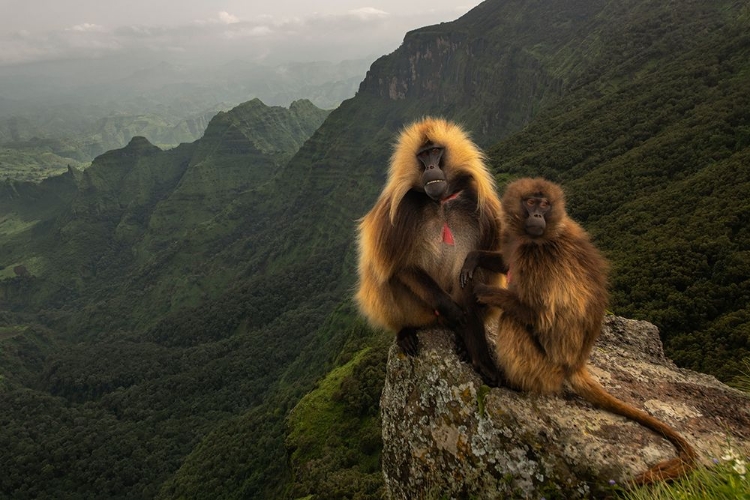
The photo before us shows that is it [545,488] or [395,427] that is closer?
[545,488]

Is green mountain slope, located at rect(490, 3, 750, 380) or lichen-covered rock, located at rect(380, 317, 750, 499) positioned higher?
lichen-covered rock, located at rect(380, 317, 750, 499)

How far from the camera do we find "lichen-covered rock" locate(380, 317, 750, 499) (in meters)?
4.42

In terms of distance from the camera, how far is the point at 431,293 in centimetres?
510

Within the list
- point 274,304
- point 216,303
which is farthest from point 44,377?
point 274,304

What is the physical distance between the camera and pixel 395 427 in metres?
6.49

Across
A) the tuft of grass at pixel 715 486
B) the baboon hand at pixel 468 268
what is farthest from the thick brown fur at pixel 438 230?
the tuft of grass at pixel 715 486

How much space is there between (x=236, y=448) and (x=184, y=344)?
70.9m

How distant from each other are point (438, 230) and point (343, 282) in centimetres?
11289

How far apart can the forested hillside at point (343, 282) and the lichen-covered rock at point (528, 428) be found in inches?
459

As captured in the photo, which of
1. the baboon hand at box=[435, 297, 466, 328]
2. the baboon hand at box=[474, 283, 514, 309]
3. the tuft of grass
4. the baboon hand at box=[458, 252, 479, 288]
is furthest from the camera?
the baboon hand at box=[435, 297, 466, 328]

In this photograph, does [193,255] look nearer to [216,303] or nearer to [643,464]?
[216,303]

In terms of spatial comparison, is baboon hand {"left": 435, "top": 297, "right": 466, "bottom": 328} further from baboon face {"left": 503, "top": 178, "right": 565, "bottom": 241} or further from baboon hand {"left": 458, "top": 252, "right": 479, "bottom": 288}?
baboon face {"left": 503, "top": 178, "right": 565, "bottom": 241}

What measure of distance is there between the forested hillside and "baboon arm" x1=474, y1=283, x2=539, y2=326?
47.2 ft

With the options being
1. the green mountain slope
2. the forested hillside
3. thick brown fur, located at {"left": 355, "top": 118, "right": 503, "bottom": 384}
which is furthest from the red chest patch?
the forested hillside
